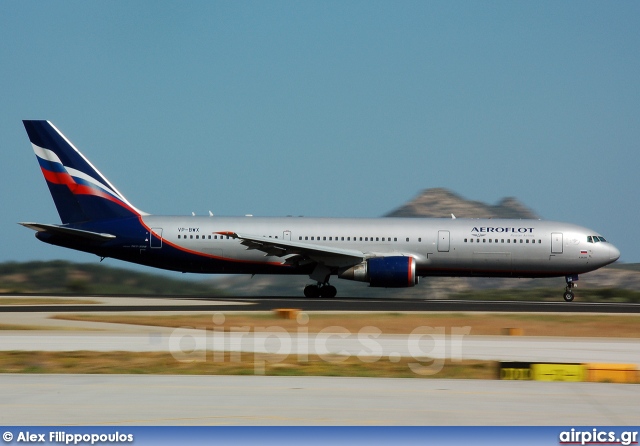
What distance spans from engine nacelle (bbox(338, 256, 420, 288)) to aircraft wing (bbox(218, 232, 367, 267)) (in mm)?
942

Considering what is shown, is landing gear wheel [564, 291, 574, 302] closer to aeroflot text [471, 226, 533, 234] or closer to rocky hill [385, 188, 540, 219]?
aeroflot text [471, 226, 533, 234]

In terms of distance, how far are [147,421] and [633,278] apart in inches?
2686

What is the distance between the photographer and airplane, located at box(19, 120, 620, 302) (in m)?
35.5

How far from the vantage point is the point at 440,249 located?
116 ft

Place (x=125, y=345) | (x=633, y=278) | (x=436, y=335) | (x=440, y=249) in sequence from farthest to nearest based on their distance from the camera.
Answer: (x=633, y=278) → (x=440, y=249) → (x=436, y=335) → (x=125, y=345)

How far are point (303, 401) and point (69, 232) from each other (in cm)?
2679

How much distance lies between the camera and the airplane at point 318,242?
35.5 metres

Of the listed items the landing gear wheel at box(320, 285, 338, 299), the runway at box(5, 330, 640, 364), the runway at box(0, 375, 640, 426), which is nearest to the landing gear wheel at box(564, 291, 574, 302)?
the landing gear wheel at box(320, 285, 338, 299)

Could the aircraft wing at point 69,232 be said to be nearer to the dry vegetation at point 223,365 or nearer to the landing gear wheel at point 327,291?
the landing gear wheel at point 327,291

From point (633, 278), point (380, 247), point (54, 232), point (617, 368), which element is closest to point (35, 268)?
point (54, 232)

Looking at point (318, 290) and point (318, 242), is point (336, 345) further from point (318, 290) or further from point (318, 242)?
point (318, 290)

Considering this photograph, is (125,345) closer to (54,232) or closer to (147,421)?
(147,421)

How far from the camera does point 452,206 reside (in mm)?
125312

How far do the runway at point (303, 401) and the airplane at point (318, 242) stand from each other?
21.8 m
